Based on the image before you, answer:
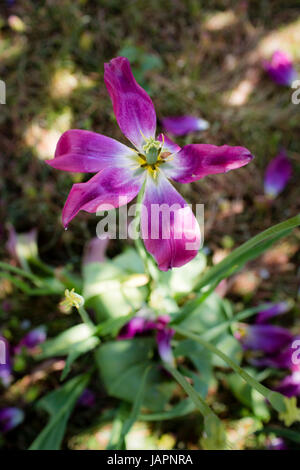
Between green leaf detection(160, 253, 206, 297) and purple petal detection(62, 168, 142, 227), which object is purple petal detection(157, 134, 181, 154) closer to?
purple petal detection(62, 168, 142, 227)

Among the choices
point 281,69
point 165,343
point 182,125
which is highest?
point 281,69

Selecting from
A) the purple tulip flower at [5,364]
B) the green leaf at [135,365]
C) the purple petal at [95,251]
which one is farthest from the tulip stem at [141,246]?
the purple tulip flower at [5,364]

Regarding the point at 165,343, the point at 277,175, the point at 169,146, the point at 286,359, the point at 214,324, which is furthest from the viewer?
the point at 277,175

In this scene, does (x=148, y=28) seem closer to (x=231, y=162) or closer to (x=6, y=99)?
(x=6, y=99)

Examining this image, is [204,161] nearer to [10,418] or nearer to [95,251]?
[95,251]

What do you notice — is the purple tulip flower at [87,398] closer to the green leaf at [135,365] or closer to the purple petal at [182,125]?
the green leaf at [135,365]

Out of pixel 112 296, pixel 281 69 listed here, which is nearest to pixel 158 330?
pixel 112 296
